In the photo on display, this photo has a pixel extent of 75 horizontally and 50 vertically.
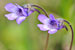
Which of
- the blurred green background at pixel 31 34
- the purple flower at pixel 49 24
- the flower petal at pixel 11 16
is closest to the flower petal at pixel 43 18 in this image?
the purple flower at pixel 49 24

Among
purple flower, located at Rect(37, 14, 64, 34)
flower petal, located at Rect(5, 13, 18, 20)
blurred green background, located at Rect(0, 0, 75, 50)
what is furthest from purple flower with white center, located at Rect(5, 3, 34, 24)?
blurred green background, located at Rect(0, 0, 75, 50)

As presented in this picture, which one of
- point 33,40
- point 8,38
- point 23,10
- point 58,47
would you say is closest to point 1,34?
point 8,38

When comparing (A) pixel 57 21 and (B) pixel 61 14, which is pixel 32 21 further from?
(A) pixel 57 21

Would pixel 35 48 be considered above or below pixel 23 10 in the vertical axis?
below

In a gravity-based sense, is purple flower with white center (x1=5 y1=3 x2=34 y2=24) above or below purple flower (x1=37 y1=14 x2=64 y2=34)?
above

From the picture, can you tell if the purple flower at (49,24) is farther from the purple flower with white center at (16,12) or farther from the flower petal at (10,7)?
the flower petal at (10,7)

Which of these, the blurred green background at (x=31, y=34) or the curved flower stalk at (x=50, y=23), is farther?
the blurred green background at (x=31, y=34)

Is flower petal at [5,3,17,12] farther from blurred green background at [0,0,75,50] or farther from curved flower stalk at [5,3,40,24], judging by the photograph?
blurred green background at [0,0,75,50]

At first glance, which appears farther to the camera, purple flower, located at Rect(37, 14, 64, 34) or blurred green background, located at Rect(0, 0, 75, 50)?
blurred green background, located at Rect(0, 0, 75, 50)
